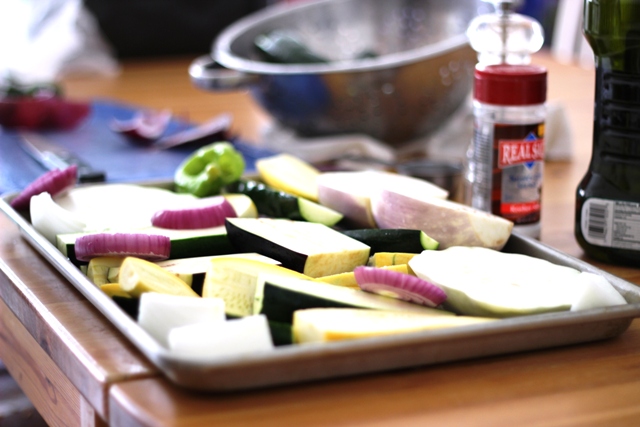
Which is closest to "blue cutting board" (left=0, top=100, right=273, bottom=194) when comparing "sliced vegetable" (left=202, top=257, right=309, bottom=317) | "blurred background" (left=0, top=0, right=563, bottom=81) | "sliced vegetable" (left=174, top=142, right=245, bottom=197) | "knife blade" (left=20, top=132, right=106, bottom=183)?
"knife blade" (left=20, top=132, right=106, bottom=183)

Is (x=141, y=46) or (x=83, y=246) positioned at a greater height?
(x=83, y=246)

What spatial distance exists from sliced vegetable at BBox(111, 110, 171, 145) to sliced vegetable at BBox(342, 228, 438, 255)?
3.20 ft

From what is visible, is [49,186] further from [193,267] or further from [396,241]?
[396,241]

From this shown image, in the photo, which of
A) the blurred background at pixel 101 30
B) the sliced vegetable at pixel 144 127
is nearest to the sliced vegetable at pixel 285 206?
the sliced vegetable at pixel 144 127

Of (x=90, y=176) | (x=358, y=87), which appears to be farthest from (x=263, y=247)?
(x=358, y=87)

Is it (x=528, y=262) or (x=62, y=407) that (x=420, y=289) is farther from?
(x=62, y=407)

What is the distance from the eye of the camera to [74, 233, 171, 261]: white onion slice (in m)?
0.83

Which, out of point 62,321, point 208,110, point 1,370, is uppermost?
point 62,321

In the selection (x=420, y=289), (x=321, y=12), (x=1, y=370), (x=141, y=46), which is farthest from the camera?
(x=141, y=46)

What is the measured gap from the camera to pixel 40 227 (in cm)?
98

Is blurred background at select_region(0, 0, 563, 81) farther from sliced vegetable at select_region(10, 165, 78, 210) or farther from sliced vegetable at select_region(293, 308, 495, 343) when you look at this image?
sliced vegetable at select_region(293, 308, 495, 343)

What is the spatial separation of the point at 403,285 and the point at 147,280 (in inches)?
8.7

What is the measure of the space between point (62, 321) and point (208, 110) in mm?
1416

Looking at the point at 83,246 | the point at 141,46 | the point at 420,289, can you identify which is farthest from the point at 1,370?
the point at 141,46
